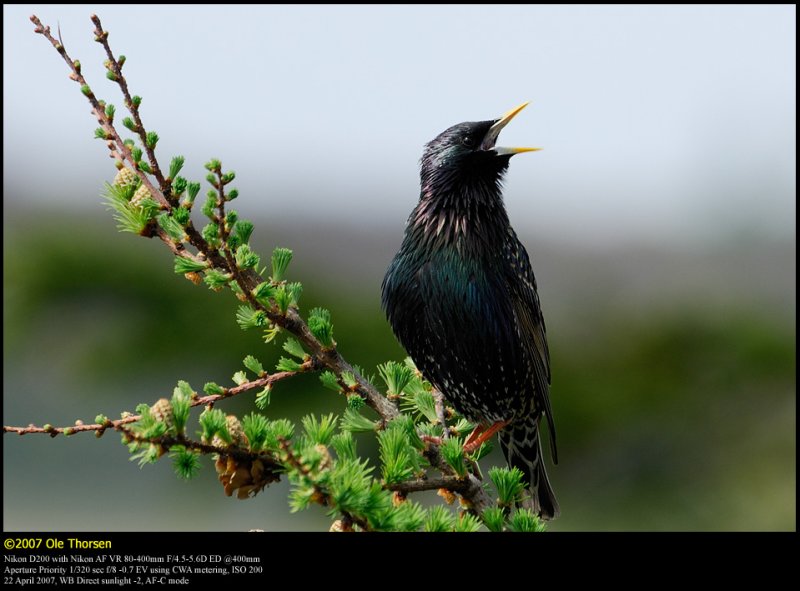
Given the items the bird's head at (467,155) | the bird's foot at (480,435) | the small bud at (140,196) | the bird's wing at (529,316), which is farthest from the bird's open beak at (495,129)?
the small bud at (140,196)

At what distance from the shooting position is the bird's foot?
3250 millimetres

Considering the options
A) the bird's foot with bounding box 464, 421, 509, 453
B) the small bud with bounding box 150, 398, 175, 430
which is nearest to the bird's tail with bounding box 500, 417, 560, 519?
the bird's foot with bounding box 464, 421, 509, 453

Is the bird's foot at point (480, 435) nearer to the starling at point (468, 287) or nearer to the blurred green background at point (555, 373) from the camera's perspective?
the starling at point (468, 287)

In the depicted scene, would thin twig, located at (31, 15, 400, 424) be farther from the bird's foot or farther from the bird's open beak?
the bird's open beak

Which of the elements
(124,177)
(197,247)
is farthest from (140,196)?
(197,247)

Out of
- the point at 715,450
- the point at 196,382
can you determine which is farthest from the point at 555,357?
the point at 196,382

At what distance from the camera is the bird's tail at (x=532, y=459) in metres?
3.62

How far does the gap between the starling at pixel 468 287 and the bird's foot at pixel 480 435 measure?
0.7 inches

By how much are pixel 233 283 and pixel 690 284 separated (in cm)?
917

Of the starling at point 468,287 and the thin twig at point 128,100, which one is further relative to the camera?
the starling at point 468,287

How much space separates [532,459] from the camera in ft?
12.1

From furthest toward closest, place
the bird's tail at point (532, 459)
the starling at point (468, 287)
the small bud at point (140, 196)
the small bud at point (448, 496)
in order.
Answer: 1. the bird's tail at point (532, 459)
2. the starling at point (468, 287)
3. the small bud at point (448, 496)
4. the small bud at point (140, 196)

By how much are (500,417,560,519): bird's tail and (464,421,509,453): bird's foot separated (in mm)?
142

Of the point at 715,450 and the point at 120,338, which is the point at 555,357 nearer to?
the point at 715,450
